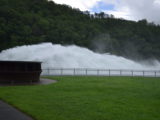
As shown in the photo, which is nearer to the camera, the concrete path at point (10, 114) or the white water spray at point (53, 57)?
the concrete path at point (10, 114)

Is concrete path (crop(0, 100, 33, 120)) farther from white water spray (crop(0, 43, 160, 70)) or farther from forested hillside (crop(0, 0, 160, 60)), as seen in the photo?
forested hillside (crop(0, 0, 160, 60))

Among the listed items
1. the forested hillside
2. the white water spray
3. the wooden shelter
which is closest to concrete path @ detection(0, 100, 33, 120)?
the wooden shelter

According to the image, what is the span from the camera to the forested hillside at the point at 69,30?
70.9 meters

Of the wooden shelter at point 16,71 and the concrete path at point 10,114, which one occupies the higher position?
the wooden shelter at point 16,71

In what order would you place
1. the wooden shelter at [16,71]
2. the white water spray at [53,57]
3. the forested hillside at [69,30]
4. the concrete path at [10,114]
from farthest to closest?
the forested hillside at [69,30] → the white water spray at [53,57] → the wooden shelter at [16,71] → the concrete path at [10,114]

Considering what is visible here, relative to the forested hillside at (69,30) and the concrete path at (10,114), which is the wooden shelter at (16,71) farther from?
the forested hillside at (69,30)

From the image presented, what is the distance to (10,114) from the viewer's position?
10.4 meters

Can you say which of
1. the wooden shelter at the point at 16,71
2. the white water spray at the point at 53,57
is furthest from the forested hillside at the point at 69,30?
the wooden shelter at the point at 16,71

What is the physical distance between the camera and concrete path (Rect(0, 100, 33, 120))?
32.1ft

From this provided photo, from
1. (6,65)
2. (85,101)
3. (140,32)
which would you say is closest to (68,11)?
(140,32)

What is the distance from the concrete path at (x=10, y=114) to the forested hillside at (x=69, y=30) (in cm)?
5661

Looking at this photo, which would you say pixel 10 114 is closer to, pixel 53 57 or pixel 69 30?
pixel 53 57

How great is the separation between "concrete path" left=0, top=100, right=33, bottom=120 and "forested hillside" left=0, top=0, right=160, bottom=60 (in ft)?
186

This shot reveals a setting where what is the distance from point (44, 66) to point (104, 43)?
159ft
